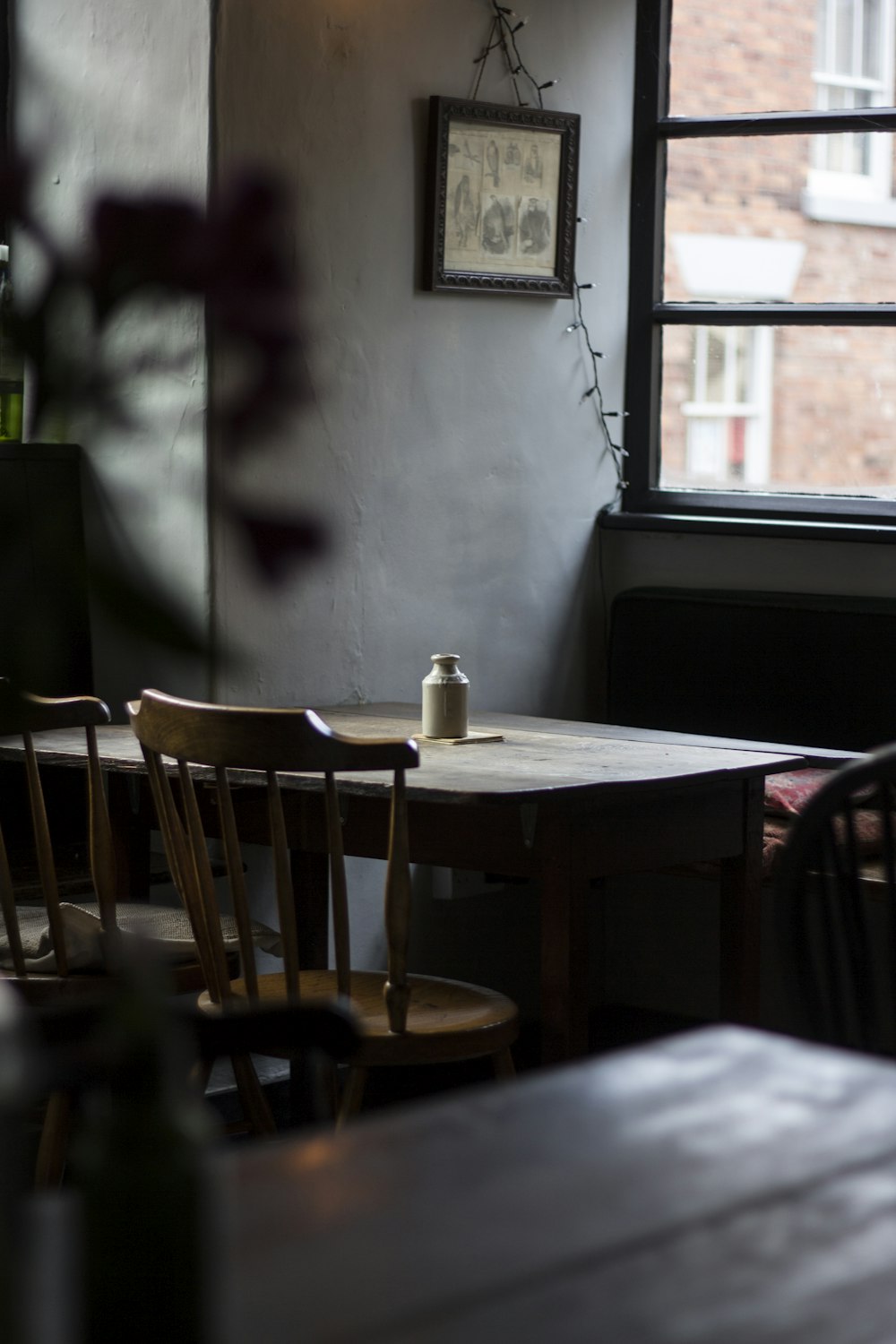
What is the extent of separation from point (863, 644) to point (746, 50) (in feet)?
4.55

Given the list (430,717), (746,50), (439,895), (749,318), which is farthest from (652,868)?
(746,50)

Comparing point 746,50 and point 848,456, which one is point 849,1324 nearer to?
point 848,456

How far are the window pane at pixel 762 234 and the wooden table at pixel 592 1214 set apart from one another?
316 centimetres

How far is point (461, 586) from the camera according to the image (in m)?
3.98

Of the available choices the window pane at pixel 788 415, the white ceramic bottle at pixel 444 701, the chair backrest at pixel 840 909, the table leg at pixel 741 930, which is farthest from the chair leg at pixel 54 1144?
the window pane at pixel 788 415

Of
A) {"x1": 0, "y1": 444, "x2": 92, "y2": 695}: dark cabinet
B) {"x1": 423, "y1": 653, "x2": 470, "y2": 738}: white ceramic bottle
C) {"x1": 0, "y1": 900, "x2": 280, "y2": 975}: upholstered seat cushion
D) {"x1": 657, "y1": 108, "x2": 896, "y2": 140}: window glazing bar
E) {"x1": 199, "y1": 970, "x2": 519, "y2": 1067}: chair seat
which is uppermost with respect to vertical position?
{"x1": 657, "y1": 108, "x2": 896, "y2": 140}: window glazing bar

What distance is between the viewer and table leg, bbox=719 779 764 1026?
9.72 feet

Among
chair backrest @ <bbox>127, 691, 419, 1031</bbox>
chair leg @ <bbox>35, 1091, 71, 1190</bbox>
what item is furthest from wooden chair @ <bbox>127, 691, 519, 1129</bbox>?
chair leg @ <bbox>35, 1091, 71, 1190</bbox>

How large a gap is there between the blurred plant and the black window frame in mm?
3818

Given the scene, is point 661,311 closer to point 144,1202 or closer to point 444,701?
point 444,701

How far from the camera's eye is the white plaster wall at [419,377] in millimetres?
3553

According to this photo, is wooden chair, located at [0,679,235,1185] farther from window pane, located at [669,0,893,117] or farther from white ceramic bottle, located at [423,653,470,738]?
window pane, located at [669,0,893,117]

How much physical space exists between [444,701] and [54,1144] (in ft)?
3.23

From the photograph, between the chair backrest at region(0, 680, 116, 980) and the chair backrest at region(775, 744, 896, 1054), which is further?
the chair backrest at region(0, 680, 116, 980)
